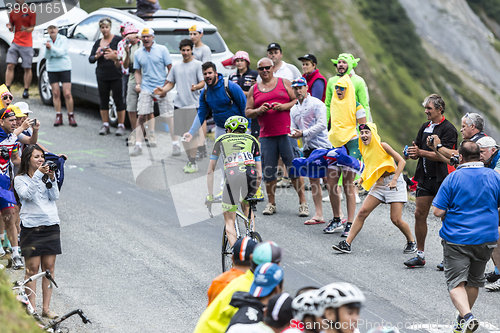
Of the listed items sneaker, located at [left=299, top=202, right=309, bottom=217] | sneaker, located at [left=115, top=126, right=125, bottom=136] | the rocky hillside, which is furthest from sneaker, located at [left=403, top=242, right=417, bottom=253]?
the rocky hillside

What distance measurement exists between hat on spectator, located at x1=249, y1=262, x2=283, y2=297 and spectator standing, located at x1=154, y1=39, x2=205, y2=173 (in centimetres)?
726

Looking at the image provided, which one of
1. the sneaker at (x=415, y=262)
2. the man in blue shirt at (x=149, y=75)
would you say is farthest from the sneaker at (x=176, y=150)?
the sneaker at (x=415, y=262)

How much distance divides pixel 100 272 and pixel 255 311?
382 centimetres

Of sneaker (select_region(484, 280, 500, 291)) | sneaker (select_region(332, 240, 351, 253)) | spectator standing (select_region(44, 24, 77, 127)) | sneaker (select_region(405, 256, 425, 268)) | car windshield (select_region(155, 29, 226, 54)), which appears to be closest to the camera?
sneaker (select_region(484, 280, 500, 291))

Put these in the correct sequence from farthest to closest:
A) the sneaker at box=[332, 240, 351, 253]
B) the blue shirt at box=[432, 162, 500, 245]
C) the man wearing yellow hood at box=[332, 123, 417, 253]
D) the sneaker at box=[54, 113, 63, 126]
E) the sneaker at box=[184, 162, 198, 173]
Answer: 1. the sneaker at box=[54, 113, 63, 126]
2. the sneaker at box=[184, 162, 198, 173]
3. the sneaker at box=[332, 240, 351, 253]
4. the man wearing yellow hood at box=[332, 123, 417, 253]
5. the blue shirt at box=[432, 162, 500, 245]

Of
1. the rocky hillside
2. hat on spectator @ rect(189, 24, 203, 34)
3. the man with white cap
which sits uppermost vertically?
hat on spectator @ rect(189, 24, 203, 34)

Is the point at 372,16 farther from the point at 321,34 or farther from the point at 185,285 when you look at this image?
the point at 185,285

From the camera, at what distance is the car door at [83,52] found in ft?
44.3

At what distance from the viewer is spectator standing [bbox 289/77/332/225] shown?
8.67 metres

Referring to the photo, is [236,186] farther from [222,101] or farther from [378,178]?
[222,101]

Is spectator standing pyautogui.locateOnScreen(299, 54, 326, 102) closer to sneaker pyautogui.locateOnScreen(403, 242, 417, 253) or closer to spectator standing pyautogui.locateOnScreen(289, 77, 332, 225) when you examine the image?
spectator standing pyautogui.locateOnScreen(289, 77, 332, 225)

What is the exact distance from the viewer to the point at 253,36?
164 ft

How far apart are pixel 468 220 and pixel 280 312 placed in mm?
2749

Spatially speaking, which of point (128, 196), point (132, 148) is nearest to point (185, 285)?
point (128, 196)
